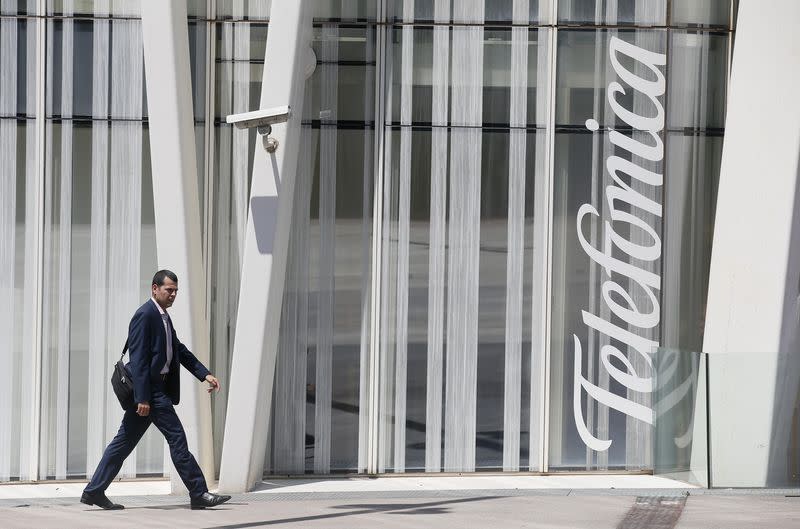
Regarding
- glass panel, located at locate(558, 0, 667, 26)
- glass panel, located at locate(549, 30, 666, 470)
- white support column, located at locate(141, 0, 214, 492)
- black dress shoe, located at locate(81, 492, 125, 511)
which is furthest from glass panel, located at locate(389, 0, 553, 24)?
black dress shoe, located at locate(81, 492, 125, 511)

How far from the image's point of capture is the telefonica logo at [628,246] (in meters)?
13.3

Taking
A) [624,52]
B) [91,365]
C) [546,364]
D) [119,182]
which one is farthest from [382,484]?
[624,52]

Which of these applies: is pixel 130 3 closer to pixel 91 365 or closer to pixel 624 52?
pixel 91 365

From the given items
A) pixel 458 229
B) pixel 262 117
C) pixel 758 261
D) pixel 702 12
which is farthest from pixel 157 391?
pixel 702 12

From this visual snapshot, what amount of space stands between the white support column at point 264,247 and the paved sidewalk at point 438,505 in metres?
0.55

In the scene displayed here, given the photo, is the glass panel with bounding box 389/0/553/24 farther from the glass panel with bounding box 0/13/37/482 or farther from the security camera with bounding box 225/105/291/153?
the glass panel with bounding box 0/13/37/482

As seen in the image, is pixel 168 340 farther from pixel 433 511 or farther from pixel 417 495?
pixel 417 495

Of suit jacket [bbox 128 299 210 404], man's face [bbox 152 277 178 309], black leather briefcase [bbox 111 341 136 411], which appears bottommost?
black leather briefcase [bbox 111 341 136 411]

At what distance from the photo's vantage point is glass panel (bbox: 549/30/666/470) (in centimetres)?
1334

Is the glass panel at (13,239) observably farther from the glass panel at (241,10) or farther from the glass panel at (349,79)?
the glass panel at (349,79)

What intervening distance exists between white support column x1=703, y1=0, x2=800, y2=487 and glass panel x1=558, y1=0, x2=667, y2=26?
113cm

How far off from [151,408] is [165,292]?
2.93 feet

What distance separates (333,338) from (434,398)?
3.65 feet

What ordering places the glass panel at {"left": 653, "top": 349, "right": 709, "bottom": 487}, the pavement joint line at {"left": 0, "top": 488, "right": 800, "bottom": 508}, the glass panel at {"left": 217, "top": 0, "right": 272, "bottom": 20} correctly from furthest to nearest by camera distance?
the glass panel at {"left": 217, "top": 0, "right": 272, "bottom": 20}, the glass panel at {"left": 653, "top": 349, "right": 709, "bottom": 487}, the pavement joint line at {"left": 0, "top": 488, "right": 800, "bottom": 508}
